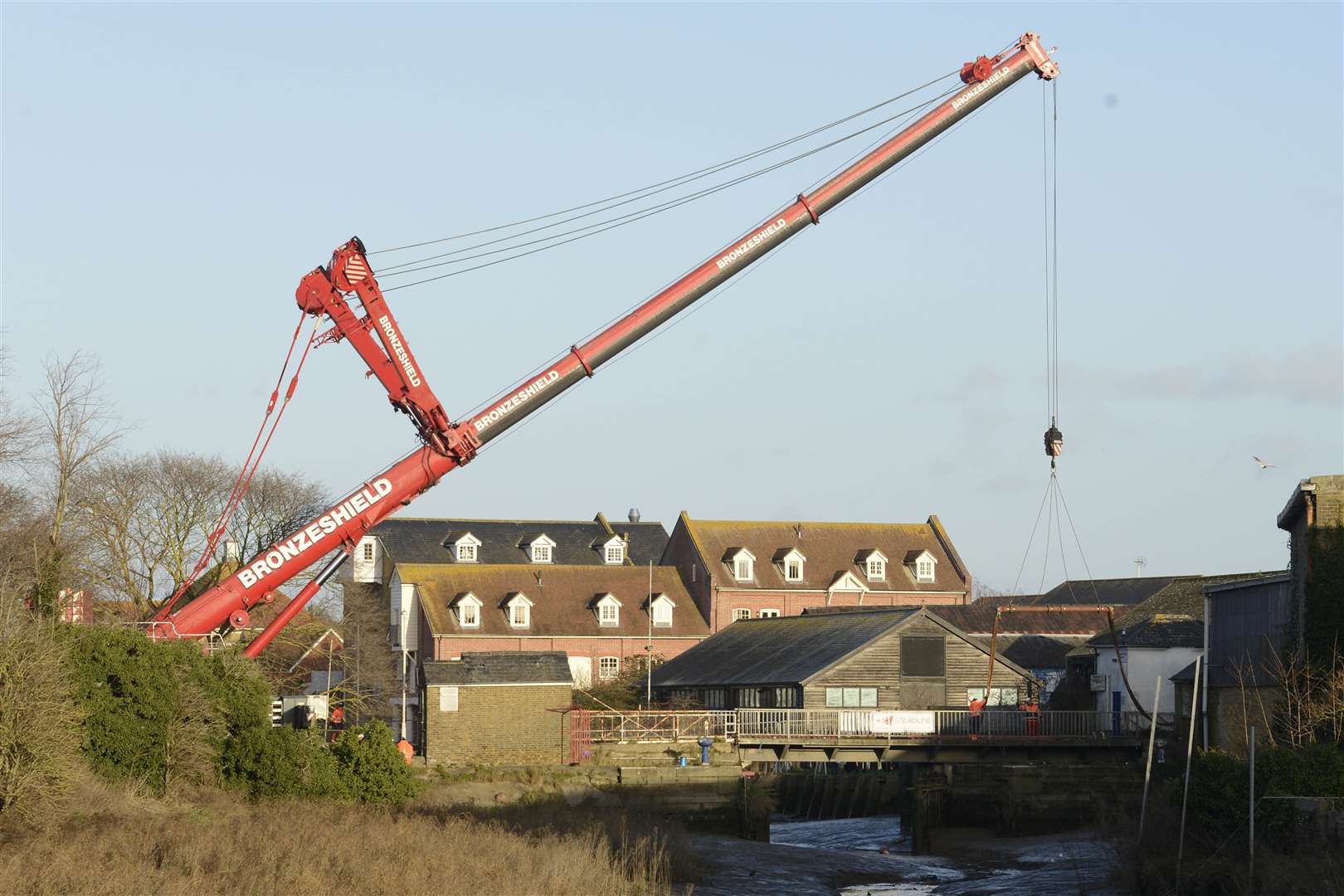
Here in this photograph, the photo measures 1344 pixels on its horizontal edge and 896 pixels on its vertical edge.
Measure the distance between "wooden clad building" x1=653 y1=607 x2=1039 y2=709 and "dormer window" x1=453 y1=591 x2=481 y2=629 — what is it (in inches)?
566

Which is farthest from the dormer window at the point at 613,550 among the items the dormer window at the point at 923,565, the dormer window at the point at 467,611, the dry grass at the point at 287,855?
the dry grass at the point at 287,855

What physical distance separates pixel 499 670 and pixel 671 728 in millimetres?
7012

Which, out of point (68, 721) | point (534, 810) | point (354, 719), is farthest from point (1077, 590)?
point (68, 721)

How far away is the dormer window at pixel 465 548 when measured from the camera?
83.2m

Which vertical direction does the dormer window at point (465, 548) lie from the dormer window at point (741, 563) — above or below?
above

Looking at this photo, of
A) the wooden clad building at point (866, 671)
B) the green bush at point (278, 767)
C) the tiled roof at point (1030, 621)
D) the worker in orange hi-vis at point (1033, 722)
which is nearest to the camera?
the green bush at point (278, 767)

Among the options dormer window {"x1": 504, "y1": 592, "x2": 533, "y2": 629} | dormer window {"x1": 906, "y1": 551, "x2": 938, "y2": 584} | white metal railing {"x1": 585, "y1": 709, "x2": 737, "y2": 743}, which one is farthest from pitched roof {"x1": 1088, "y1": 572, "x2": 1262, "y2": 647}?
dormer window {"x1": 504, "y1": 592, "x2": 533, "y2": 629}

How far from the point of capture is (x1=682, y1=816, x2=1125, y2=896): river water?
3859 centimetres

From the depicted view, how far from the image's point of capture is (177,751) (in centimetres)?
3784

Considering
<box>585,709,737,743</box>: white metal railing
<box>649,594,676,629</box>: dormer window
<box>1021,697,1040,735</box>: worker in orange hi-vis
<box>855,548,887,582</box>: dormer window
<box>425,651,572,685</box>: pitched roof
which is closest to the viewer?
<box>425,651,572,685</box>: pitched roof

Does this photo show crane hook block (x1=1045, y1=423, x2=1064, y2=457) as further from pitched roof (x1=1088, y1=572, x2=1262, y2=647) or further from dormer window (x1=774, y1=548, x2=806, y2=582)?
dormer window (x1=774, y1=548, x2=806, y2=582)

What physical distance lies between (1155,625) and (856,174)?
25.9 m

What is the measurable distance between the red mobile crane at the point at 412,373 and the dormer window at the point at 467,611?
1301 inches

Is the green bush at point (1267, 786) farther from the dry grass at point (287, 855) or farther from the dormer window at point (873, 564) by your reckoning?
the dormer window at point (873, 564)
